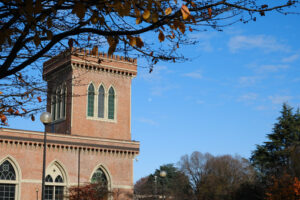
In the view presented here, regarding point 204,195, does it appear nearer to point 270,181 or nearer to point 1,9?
point 270,181

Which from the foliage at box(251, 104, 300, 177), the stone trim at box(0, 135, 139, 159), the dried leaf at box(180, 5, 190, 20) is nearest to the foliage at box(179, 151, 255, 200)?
the foliage at box(251, 104, 300, 177)

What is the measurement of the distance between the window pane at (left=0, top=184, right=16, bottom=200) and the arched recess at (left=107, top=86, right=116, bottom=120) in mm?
11177

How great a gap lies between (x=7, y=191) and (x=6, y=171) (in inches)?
60.0

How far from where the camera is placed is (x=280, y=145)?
157ft

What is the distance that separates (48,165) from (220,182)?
108 feet

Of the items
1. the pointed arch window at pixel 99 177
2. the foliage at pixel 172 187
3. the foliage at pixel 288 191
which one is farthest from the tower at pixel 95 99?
the foliage at pixel 172 187

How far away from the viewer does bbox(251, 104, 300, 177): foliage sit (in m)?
46.0

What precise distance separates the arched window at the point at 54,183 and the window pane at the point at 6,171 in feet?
9.40

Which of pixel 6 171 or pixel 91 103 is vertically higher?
→ pixel 91 103

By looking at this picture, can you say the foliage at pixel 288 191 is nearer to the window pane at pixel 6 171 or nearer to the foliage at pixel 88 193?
the foliage at pixel 88 193

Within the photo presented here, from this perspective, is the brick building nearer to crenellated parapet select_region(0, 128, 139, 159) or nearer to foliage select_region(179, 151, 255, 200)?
crenellated parapet select_region(0, 128, 139, 159)

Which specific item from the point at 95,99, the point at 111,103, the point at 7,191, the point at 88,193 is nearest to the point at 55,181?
the point at 7,191

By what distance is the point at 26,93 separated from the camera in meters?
11.1

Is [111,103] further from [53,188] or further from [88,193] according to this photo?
[88,193]
